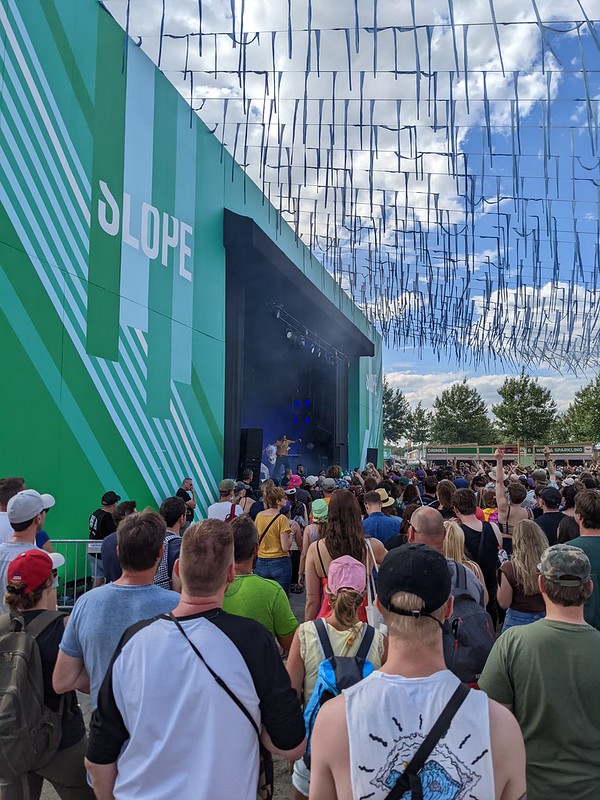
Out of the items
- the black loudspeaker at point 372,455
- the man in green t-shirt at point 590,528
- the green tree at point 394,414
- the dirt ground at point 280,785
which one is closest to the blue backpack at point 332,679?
the dirt ground at point 280,785

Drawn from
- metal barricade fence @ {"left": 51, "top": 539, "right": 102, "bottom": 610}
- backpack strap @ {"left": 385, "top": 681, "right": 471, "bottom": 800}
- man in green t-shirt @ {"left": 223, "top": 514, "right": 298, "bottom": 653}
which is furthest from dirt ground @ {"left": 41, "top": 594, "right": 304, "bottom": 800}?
metal barricade fence @ {"left": 51, "top": 539, "right": 102, "bottom": 610}

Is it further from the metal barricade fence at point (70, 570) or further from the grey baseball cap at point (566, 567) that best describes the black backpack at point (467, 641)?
the metal barricade fence at point (70, 570)

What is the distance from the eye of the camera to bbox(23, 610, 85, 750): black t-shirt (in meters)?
2.03

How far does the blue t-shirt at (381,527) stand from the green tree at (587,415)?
126 ft

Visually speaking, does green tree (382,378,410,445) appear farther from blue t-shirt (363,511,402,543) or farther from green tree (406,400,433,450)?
blue t-shirt (363,511,402,543)

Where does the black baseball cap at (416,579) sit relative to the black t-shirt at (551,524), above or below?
above

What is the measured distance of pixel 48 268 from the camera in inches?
244

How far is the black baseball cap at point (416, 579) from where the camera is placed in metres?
1.31

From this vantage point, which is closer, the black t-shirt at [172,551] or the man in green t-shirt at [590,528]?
the man in green t-shirt at [590,528]

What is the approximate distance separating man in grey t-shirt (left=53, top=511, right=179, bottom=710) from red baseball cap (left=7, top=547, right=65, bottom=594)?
8.4 inches

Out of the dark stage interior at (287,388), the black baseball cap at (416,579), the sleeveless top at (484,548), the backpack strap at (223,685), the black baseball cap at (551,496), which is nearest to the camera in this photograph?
the black baseball cap at (416,579)

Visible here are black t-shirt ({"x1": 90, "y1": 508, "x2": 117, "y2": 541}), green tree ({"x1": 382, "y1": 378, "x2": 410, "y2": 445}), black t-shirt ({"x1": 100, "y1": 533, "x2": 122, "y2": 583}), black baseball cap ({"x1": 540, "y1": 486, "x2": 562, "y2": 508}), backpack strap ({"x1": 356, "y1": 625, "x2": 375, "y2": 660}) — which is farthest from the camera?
green tree ({"x1": 382, "y1": 378, "x2": 410, "y2": 445})

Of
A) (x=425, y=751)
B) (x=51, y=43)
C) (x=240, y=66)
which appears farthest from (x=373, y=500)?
(x=51, y=43)

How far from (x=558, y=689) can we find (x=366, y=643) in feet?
2.13
